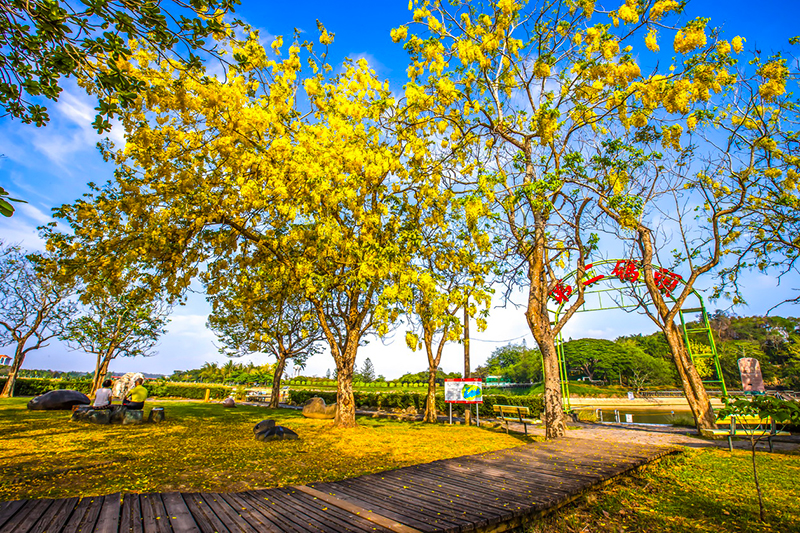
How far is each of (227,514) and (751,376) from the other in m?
17.3

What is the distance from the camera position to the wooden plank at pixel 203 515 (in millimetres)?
3377

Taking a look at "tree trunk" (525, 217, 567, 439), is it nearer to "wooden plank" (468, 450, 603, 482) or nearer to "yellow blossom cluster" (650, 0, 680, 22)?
"wooden plank" (468, 450, 603, 482)

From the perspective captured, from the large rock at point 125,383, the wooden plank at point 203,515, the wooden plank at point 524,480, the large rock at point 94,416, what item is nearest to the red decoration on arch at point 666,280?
the wooden plank at point 524,480

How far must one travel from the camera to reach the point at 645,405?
36.2m

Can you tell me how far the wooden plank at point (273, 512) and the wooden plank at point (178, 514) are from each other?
634mm

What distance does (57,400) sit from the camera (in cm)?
1634

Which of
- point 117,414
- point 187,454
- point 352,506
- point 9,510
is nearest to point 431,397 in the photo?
point 187,454

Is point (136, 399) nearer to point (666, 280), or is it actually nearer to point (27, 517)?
point (27, 517)

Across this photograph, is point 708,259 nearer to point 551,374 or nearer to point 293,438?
point 551,374

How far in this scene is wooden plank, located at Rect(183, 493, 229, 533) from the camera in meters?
3.38

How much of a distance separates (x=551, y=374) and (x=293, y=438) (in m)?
7.47

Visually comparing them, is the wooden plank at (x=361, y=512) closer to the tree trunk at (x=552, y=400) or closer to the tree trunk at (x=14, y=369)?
the tree trunk at (x=552, y=400)

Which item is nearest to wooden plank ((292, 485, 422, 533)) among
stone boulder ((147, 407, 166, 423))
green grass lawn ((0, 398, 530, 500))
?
green grass lawn ((0, 398, 530, 500))

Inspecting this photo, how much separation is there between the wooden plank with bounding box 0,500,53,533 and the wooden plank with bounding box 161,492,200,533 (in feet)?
3.25
